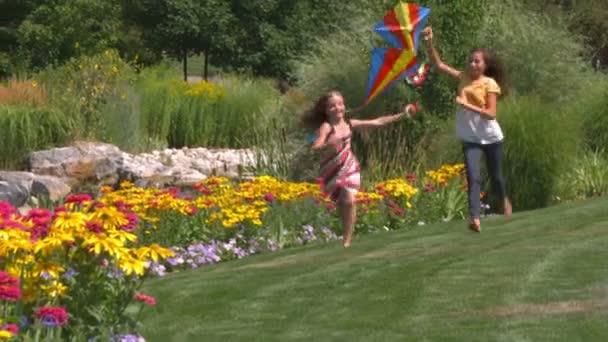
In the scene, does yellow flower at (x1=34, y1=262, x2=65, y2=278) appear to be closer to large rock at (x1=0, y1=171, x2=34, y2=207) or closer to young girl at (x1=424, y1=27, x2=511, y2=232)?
young girl at (x1=424, y1=27, x2=511, y2=232)

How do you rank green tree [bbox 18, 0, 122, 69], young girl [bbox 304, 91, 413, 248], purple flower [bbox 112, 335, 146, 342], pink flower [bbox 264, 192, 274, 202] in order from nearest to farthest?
purple flower [bbox 112, 335, 146, 342], young girl [bbox 304, 91, 413, 248], pink flower [bbox 264, 192, 274, 202], green tree [bbox 18, 0, 122, 69]

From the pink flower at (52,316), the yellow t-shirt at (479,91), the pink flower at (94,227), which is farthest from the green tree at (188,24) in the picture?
the pink flower at (52,316)

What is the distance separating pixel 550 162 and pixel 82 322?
32.0ft

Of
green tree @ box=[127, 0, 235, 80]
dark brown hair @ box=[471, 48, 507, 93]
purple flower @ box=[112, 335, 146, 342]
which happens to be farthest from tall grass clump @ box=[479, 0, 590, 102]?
green tree @ box=[127, 0, 235, 80]

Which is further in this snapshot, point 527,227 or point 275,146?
point 275,146

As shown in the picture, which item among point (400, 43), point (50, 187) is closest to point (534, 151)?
point (400, 43)

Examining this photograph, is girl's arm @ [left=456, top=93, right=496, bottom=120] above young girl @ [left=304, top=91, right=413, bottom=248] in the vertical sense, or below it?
above

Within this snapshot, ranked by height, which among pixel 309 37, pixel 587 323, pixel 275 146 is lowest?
pixel 309 37

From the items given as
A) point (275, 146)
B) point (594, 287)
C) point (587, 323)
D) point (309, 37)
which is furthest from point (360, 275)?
point (309, 37)

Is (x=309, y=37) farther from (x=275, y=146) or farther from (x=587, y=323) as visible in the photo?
(x=587, y=323)

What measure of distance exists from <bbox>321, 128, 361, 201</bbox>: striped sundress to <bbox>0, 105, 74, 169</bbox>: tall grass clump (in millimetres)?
10255

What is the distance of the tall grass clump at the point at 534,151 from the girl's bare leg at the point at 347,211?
4.40 meters

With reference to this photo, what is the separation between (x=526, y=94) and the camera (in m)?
18.1

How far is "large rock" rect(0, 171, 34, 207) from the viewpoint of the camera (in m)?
16.7
